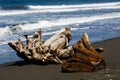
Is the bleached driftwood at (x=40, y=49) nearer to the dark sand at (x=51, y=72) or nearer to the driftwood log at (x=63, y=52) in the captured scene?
the driftwood log at (x=63, y=52)

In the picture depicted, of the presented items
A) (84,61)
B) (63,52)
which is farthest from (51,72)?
(63,52)

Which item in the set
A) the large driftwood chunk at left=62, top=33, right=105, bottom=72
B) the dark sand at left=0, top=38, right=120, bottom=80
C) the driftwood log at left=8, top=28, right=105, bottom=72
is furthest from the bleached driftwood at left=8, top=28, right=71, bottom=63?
the large driftwood chunk at left=62, top=33, right=105, bottom=72

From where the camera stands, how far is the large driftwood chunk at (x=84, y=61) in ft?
30.3

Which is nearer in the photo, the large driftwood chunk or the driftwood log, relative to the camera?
the large driftwood chunk

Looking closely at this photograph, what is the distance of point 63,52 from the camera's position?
11320 millimetres

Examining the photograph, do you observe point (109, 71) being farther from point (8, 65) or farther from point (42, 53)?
point (8, 65)

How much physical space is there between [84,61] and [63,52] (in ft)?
6.72

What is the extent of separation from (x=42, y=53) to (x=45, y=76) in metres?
1.54

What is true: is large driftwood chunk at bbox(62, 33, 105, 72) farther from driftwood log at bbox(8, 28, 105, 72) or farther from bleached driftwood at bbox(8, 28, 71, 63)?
bleached driftwood at bbox(8, 28, 71, 63)

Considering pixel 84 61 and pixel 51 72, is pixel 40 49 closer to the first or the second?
pixel 51 72

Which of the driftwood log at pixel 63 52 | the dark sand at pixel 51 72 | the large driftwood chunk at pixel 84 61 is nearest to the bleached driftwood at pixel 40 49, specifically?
the driftwood log at pixel 63 52

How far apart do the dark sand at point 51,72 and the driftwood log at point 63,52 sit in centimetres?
18

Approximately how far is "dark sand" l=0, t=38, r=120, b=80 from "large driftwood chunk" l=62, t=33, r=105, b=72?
162 mm

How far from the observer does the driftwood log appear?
933cm
